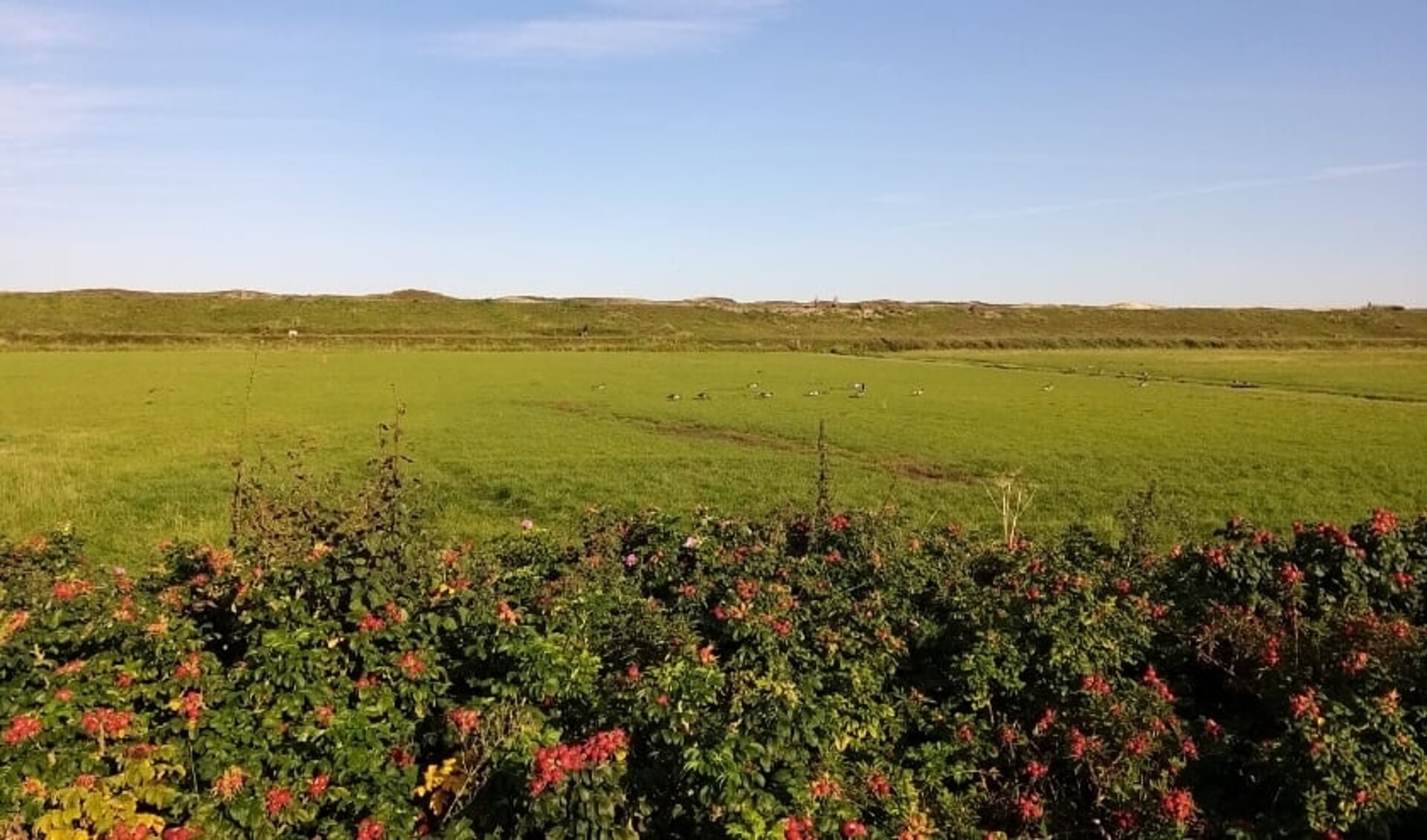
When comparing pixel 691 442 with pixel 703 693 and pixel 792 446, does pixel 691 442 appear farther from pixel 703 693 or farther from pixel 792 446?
pixel 703 693

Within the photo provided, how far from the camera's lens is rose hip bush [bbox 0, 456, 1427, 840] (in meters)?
5.02

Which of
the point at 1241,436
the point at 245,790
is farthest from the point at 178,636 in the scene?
the point at 1241,436

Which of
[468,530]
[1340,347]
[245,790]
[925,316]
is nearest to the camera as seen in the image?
[245,790]

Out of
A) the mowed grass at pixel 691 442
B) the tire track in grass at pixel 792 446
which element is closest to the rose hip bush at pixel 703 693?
the mowed grass at pixel 691 442

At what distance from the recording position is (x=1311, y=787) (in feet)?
17.4

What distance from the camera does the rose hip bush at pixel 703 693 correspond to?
5.02 meters

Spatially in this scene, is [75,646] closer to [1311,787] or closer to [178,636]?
[178,636]

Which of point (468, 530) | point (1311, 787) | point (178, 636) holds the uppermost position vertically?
point (178, 636)

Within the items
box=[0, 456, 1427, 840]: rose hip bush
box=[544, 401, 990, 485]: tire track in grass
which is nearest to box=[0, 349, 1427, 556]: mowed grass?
box=[544, 401, 990, 485]: tire track in grass

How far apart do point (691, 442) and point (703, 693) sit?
76.5 feet

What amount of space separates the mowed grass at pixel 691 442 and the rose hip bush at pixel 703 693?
14.2ft

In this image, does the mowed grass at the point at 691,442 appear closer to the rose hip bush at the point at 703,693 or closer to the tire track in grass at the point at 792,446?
the tire track in grass at the point at 792,446

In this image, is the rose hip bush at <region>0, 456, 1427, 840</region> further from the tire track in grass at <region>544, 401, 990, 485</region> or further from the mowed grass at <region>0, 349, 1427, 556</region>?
the tire track in grass at <region>544, 401, 990, 485</region>

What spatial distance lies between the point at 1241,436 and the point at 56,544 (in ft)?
105
